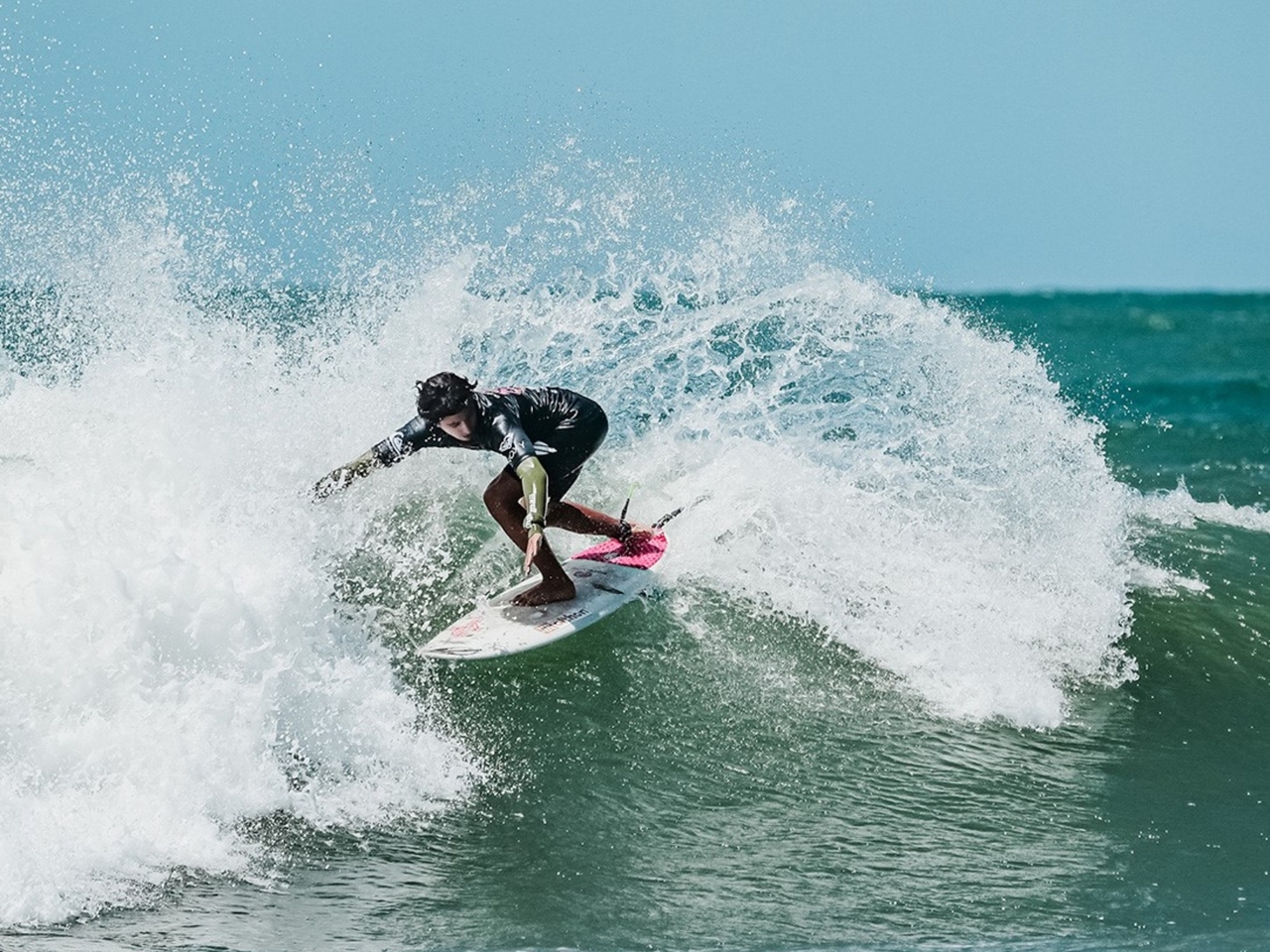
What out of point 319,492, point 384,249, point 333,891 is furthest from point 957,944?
point 384,249

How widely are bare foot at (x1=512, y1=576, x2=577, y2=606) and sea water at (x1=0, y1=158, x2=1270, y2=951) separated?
0.93 ft

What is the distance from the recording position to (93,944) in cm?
429

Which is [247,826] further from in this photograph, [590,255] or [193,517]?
[590,255]

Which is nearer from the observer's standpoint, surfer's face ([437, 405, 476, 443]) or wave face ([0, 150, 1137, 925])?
wave face ([0, 150, 1137, 925])

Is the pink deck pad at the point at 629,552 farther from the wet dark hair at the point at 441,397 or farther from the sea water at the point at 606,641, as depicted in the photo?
the wet dark hair at the point at 441,397

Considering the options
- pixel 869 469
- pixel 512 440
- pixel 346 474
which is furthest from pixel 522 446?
pixel 869 469

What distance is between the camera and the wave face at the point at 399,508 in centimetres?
525

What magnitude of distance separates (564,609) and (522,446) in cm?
117

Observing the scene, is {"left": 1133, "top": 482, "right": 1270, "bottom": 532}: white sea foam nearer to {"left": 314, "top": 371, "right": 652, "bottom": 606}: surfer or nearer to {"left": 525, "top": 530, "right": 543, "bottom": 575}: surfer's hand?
{"left": 314, "top": 371, "right": 652, "bottom": 606}: surfer

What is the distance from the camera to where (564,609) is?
6984mm

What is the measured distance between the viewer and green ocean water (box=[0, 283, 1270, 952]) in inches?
193

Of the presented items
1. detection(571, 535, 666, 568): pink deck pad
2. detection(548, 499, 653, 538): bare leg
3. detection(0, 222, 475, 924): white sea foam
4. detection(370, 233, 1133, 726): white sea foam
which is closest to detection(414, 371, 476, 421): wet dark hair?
detection(0, 222, 475, 924): white sea foam

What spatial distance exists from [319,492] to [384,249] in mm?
4176

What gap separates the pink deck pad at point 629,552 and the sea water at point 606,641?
265 mm
